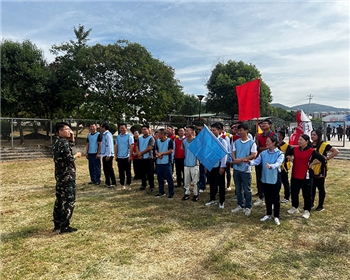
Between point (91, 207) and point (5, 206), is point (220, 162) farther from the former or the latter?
point (5, 206)

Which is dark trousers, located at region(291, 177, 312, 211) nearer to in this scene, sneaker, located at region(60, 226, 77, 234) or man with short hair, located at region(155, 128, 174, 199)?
man with short hair, located at region(155, 128, 174, 199)

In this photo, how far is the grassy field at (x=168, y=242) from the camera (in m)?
3.21

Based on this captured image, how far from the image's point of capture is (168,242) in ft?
13.1

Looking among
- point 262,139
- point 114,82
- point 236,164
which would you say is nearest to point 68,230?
point 236,164

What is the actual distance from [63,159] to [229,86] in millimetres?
31954

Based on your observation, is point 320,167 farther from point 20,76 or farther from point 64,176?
point 20,76

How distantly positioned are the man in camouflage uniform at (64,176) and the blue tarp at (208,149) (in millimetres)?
2597

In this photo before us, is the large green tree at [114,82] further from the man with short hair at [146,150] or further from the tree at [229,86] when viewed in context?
the tree at [229,86]

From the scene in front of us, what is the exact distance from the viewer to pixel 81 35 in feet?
64.2

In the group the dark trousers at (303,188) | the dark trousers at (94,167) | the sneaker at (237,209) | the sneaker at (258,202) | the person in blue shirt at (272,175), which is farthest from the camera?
the dark trousers at (94,167)

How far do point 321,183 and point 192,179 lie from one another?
106 inches

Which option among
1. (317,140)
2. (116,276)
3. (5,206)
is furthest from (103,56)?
(116,276)

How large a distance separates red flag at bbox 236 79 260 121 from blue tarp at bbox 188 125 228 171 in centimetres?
146

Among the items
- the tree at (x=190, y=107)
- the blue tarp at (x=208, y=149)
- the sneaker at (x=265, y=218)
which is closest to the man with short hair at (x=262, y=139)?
the sneaker at (x=265, y=218)
